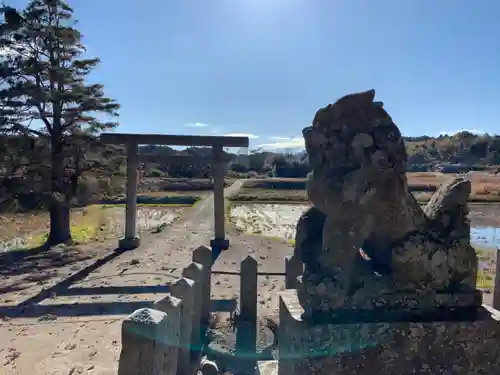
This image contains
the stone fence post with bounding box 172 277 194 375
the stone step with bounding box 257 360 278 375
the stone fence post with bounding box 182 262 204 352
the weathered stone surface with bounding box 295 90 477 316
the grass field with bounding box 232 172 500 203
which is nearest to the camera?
the weathered stone surface with bounding box 295 90 477 316

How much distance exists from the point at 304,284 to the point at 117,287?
6.52 metres

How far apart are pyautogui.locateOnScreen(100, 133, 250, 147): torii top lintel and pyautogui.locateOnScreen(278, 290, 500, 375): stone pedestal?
9581mm

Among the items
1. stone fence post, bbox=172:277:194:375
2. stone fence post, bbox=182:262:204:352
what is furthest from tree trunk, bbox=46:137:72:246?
stone fence post, bbox=172:277:194:375

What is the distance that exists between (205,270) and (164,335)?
315cm

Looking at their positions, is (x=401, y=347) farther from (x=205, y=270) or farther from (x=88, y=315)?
(x=88, y=315)

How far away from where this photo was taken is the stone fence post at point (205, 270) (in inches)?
251

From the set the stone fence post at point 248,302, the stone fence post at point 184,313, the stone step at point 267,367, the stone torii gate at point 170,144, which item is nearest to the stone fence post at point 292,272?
the stone fence post at point 248,302

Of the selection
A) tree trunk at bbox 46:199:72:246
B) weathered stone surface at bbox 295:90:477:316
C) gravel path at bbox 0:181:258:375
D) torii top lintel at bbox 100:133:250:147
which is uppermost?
torii top lintel at bbox 100:133:250:147

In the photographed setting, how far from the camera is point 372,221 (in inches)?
139

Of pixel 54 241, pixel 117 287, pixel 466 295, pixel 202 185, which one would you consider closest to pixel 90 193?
pixel 54 241

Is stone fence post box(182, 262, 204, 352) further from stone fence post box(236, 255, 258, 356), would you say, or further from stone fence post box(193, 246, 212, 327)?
stone fence post box(236, 255, 258, 356)

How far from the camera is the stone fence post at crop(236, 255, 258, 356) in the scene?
6.40 metres

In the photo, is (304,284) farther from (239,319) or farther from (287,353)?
(239,319)

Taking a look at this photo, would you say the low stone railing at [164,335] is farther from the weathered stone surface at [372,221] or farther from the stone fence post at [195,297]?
the weathered stone surface at [372,221]
